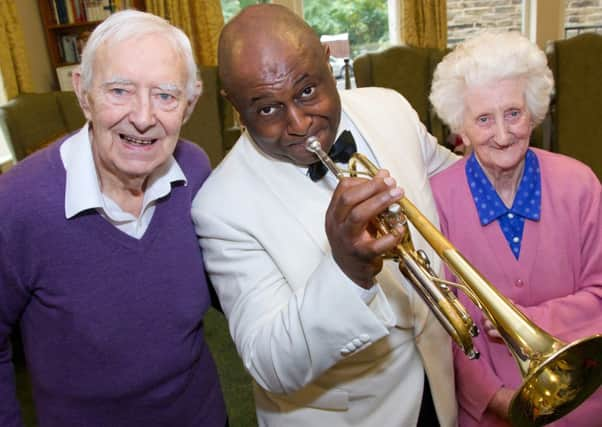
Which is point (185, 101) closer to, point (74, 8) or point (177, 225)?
point (177, 225)

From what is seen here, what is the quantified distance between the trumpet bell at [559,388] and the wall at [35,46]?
494 centimetres

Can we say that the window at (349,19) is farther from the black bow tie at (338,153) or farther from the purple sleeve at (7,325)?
the purple sleeve at (7,325)

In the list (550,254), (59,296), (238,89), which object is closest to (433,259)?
(550,254)

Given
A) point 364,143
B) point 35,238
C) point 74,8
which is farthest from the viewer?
point 74,8

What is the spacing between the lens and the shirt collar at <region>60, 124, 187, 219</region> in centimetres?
125

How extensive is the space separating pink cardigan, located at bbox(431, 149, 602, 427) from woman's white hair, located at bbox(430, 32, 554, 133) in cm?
21

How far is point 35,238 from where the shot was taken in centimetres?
124

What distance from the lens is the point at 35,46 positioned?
5.14 meters

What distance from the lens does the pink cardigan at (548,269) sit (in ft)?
4.72

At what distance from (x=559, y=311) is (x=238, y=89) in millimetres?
968

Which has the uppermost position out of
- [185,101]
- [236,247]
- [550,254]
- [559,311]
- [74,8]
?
[74,8]

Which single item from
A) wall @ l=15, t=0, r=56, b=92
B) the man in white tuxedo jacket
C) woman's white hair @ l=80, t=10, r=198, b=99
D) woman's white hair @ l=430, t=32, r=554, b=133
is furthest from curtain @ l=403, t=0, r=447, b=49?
woman's white hair @ l=80, t=10, r=198, b=99

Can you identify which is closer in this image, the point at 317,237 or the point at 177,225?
the point at 317,237

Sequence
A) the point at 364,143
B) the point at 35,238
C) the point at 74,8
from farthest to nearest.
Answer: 1. the point at 74,8
2. the point at 364,143
3. the point at 35,238
